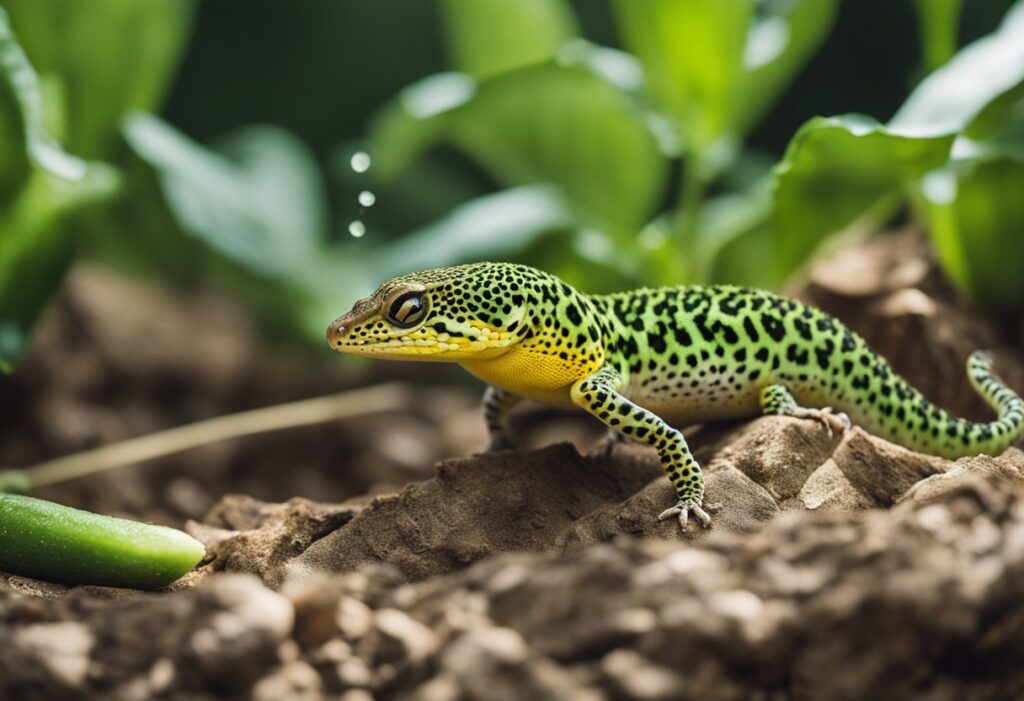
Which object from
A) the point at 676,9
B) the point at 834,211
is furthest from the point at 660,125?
the point at 834,211

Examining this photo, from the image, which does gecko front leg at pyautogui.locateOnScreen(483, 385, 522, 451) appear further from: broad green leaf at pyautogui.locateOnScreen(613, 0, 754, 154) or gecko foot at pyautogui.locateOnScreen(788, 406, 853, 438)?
broad green leaf at pyautogui.locateOnScreen(613, 0, 754, 154)

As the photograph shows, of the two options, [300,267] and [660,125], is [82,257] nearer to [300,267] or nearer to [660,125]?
[300,267]

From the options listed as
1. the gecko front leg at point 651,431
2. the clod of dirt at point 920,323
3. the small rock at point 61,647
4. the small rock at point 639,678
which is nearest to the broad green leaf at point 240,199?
the gecko front leg at point 651,431

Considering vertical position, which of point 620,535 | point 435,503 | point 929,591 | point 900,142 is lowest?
point 929,591

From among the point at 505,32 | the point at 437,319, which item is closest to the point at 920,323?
the point at 437,319

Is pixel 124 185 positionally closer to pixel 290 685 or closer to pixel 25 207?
pixel 25 207

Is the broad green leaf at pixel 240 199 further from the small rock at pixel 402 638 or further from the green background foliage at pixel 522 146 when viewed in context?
the small rock at pixel 402 638
